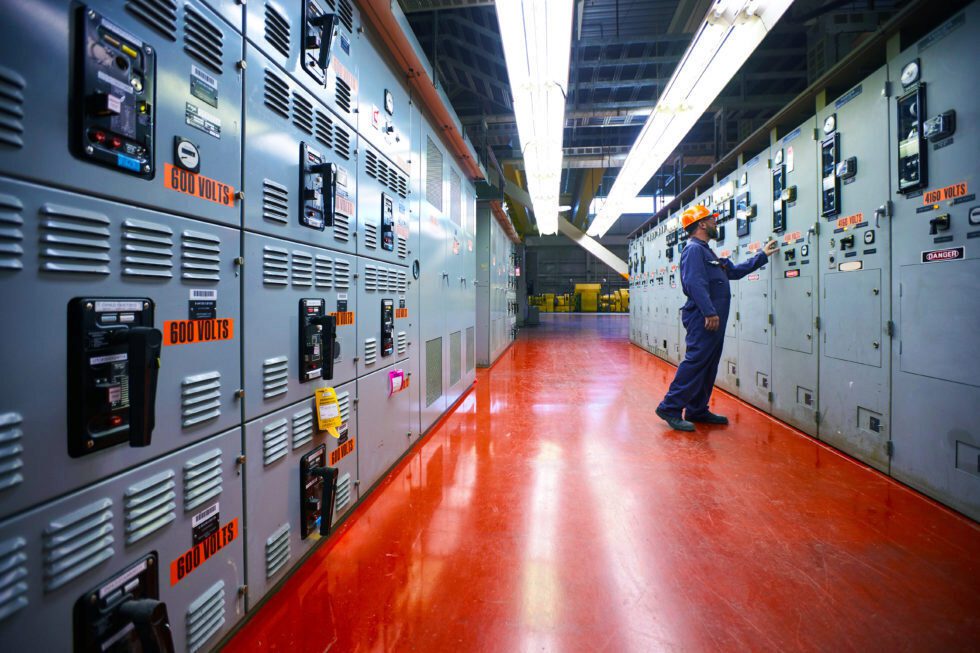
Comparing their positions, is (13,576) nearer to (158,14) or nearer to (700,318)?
Result: (158,14)

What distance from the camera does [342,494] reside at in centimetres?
215

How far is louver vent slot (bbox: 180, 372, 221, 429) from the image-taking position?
125 cm

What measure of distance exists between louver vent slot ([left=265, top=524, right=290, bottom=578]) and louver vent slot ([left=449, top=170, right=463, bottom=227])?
329 centimetres

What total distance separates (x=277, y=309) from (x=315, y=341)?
256 millimetres

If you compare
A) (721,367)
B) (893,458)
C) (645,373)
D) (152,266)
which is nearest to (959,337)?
(893,458)

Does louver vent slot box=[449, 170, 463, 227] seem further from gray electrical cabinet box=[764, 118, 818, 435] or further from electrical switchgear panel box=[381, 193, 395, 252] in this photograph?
gray electrical cabinet box=[764, 118, 818, 435]

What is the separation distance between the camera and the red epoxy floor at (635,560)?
1.46m

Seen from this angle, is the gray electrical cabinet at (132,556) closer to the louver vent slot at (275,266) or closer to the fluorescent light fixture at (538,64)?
the louver vent slot at (275,266)

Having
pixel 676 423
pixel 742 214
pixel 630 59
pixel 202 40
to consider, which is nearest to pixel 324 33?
pixel 202 40

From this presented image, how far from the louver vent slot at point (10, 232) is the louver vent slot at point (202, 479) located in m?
0.68

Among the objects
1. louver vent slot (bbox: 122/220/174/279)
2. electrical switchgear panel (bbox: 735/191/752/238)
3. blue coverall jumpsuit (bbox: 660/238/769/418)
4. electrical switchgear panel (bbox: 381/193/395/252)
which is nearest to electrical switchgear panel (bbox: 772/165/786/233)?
blue coverall jumpsuit (bbox: 660/238/769/418)

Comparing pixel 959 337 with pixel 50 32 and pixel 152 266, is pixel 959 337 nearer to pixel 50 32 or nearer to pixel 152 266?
pixel 152 266

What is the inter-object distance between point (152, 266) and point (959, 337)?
3551 millimetres

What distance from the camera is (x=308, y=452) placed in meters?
1.87
